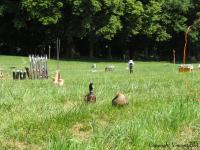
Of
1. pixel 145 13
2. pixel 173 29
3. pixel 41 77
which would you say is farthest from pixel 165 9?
pixel 41 77

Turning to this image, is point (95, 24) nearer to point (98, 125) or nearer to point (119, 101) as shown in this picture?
point (119, 101)

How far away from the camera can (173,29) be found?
266 feet

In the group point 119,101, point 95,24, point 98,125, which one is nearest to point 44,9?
point 95,24

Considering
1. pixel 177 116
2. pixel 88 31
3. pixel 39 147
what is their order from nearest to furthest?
pixel 39 147 → pixel 177 116 → pixel 88 31

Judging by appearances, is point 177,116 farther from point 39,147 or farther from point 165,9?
point 165,9

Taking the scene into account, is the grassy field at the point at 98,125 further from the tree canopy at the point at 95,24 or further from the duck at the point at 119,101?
the tree canopy at the point at 95,24

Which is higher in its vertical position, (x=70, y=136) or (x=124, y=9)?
(x=124, y=9)

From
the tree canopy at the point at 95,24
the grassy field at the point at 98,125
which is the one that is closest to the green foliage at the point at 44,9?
the tree canopy at the point at 95,24

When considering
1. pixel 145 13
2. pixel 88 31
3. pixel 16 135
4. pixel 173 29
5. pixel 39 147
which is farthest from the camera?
pixel 173 29

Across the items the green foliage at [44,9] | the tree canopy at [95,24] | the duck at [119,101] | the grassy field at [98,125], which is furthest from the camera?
the tree canopy at [95,24]

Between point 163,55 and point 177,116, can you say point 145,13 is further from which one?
point 177,116

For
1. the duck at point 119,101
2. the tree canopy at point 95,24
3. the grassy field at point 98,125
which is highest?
the tree canopy at point 95,24

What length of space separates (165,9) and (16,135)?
243 ft

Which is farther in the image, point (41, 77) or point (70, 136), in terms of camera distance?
point (41, 77)
